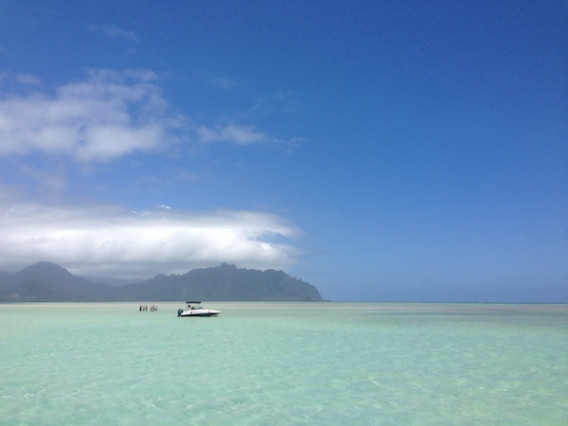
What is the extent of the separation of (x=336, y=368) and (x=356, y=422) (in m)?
10.3

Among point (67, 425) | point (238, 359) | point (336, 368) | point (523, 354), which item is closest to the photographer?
point (67, 425)

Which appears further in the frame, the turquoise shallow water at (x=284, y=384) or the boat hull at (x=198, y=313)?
the boat hull at (x=198, y=313)

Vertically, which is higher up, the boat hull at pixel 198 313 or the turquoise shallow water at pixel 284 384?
the boat hull at pixel 198 313

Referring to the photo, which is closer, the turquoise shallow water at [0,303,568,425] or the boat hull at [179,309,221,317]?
the turquoise shallow water at [0,303,568,425]

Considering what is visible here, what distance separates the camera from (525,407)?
56.4 feet

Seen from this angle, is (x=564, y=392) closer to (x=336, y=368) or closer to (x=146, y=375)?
(x=336, y=368)

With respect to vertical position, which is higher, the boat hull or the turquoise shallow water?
the boat hull

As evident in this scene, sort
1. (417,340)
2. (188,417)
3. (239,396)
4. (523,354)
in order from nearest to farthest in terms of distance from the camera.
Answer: (188,417)
(239,396)
(523,354)
(417,340)

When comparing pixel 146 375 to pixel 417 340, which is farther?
pixel 417 340

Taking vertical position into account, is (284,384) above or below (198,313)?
below

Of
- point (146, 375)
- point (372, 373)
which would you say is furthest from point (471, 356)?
point (146, 375)

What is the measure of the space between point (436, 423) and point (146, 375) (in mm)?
14470

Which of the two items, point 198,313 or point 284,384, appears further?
point 198,313

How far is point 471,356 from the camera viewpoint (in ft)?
100
